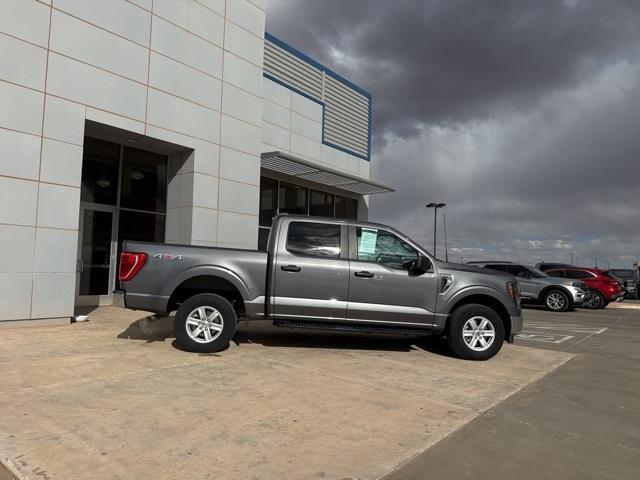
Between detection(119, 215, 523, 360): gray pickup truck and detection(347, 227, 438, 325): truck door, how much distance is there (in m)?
0.01

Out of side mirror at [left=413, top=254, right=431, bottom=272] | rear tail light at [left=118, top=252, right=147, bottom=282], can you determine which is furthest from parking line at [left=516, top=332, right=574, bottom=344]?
rear tail light at [left=118, top=252, right=147, bottom=282]

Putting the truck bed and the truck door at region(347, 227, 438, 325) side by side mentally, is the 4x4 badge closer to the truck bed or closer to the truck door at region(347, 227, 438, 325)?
the truck bed

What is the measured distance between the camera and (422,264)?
7254 millimetres

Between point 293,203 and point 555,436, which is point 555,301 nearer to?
point 293,203

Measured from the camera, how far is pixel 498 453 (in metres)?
3.91

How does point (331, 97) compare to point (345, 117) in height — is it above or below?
above

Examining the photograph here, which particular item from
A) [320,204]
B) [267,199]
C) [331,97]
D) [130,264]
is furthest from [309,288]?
[331,97]

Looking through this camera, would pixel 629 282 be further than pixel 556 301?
Yes

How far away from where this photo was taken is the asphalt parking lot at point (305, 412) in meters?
3.61

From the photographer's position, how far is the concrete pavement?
3590 mm

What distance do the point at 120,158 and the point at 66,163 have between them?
3.10 meters

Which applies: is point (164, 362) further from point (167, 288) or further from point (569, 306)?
point (569, 306)

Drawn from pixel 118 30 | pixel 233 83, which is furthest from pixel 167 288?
pixel 233 83

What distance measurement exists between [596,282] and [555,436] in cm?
1815
